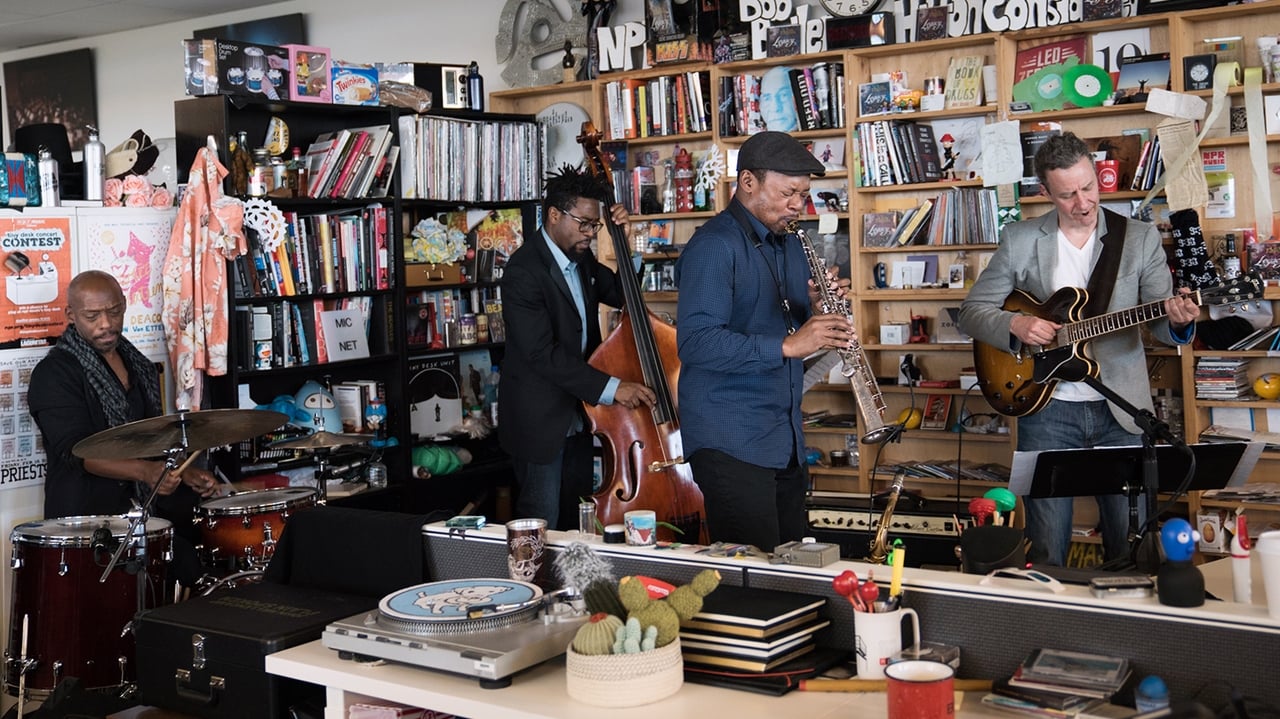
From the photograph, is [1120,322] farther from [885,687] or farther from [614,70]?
[614,70]

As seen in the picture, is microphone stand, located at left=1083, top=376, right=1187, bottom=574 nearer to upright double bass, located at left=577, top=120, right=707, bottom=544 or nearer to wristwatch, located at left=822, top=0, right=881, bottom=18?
upright double bass, located at left=577, top=120, right=707, bottom=544

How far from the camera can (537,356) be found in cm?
438

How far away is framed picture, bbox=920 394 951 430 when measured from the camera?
545cm

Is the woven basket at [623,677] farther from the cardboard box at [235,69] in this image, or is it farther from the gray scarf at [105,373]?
the cardboard box at [235,69]

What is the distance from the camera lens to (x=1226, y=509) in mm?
4844

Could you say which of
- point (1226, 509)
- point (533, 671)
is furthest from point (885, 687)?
point (1226, 509)

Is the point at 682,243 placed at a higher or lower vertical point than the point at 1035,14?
lower

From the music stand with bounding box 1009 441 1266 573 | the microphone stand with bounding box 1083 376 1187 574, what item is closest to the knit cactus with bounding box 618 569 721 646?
the microphone stand with bounding box 1083 376 1187 574

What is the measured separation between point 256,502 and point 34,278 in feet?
3.92

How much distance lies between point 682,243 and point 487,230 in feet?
3.11

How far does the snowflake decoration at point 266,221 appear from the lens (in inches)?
195

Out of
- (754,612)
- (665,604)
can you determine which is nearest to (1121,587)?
(754,612)

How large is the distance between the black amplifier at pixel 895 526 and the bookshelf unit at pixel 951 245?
81cm

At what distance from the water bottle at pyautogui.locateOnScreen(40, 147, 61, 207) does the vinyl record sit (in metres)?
3.84
